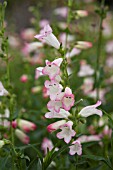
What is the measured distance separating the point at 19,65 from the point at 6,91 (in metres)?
3.14

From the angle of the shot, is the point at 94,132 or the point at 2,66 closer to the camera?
the point at 94,132

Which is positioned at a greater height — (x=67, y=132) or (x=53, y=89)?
(x=53, y=89)

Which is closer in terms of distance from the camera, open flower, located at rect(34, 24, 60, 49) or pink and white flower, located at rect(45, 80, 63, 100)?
pink and white flower, located at rect(45, 80, 63, 100)

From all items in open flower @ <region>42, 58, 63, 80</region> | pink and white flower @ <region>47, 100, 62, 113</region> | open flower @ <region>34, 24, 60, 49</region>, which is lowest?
pink and white flower @ <region>47, 100, 62, 113</region>

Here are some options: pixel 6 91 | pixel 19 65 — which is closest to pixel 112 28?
pixel 19 65

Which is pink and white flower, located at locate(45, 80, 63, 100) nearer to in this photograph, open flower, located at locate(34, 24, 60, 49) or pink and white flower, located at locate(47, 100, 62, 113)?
pink and white flower, located at locate(47, 100, 62, 113)

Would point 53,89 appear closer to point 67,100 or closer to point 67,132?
point 67,100

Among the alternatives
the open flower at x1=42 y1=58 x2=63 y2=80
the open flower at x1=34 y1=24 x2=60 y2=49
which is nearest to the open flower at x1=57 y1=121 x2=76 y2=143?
the open flower at x1=42 y1=58 x2=63 y2=80

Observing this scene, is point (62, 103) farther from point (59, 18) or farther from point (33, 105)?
point (59, 18)

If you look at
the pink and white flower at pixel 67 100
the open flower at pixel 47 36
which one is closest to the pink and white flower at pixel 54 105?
the pink and white flower at pixel 67 100

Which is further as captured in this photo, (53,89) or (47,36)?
(47,36)

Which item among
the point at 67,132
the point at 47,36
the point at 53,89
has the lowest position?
the point at 67,132

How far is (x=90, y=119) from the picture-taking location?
269 centimetres

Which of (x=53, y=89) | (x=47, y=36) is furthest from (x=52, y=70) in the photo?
(x=47, y=36)
